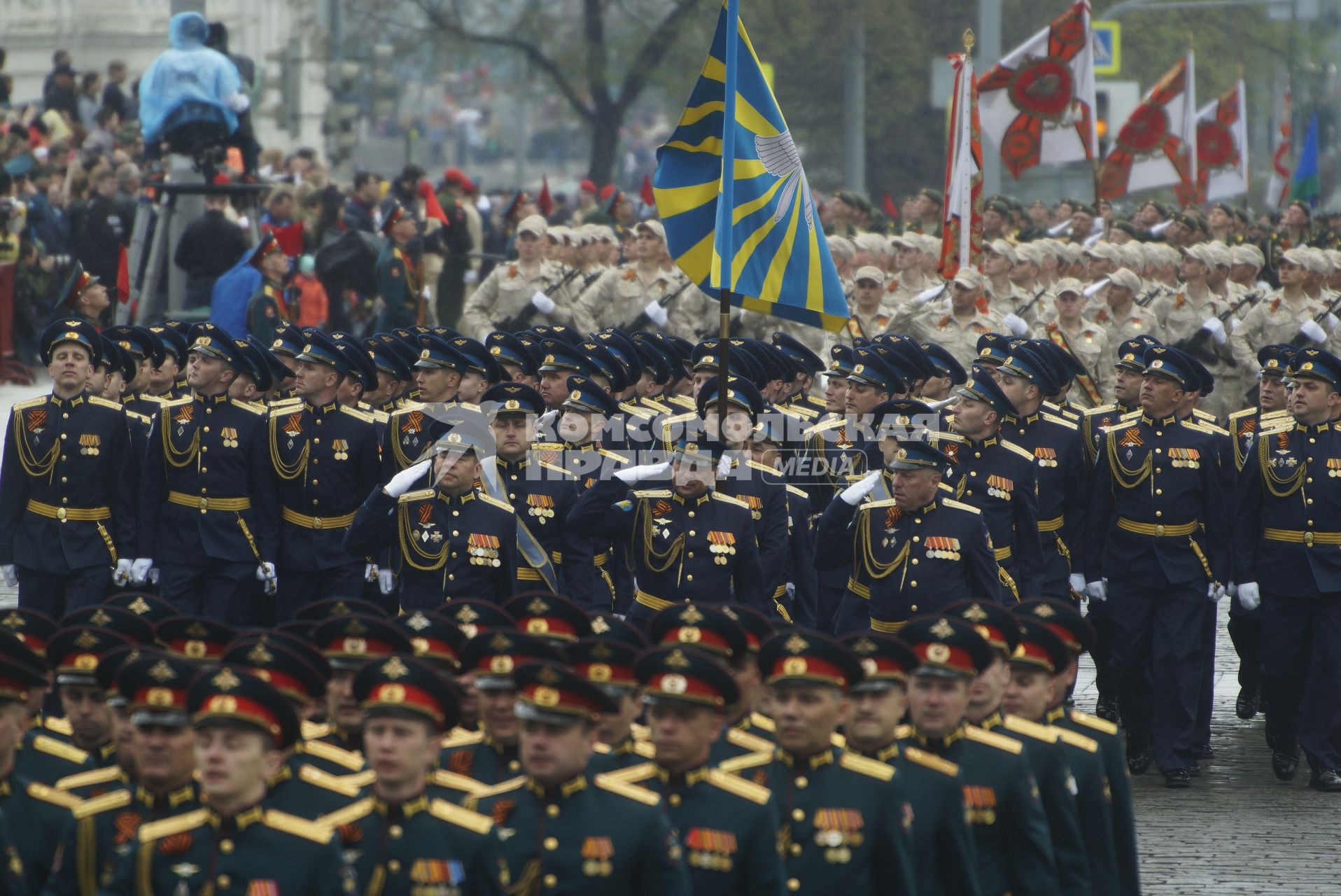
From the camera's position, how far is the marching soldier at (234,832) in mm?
6242

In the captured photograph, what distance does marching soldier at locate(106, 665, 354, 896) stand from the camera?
624 cm

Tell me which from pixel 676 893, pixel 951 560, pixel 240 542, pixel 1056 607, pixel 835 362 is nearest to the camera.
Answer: pixel 676 893

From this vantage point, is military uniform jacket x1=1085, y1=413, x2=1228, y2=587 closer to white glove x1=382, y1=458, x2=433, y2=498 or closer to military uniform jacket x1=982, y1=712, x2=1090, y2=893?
white glove x1=382, y1=458, x2=433, y2=498

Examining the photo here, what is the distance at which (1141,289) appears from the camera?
73.7ft

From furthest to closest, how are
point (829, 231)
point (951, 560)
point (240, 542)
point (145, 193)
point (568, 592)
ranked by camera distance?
point (829, 231) < point (145, 193) < point (240, 542) < point (568, 592) < point (951, 560)

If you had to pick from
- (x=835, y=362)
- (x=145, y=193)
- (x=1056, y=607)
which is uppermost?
(x=145, y=193)

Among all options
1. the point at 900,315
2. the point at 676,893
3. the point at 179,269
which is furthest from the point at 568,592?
the point at 179,269

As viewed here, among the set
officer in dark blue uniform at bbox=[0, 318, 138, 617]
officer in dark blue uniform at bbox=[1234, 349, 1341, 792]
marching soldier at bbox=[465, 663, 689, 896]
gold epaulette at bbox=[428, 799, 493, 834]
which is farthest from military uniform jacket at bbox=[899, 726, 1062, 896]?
officer in dark blue uniform at bbox=[0, 318, 138, 617]

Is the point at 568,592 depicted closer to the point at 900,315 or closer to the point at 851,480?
the point at 851,480

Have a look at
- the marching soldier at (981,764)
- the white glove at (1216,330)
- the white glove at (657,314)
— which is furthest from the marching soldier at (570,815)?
the white glove at (1216,330)

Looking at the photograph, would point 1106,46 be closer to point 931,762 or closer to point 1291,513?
point 1291,513

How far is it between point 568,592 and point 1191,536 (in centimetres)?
341

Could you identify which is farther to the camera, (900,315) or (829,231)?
(829,231)

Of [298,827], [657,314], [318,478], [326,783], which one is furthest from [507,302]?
[298,827]
